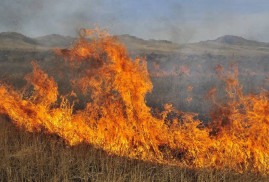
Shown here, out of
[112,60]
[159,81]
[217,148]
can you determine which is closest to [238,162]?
[217,148]

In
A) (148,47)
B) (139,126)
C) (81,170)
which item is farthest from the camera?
(148,47)

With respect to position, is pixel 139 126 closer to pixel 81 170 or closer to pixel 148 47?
pixel 81 170

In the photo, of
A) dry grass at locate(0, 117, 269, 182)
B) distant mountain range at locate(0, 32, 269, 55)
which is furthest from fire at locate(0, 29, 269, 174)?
distant mountain range at locate(0, 32, 269, 55)

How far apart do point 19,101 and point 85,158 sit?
2899 millimetres

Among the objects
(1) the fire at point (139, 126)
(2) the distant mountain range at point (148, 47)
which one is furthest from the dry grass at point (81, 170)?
(2) the distant mountain range at point (148, 47)

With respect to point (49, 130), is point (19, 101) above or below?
above

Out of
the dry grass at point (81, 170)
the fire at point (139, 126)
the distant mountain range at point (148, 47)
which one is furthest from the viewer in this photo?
the distant mountain range at point (148, 47)

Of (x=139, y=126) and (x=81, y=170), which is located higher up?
(x=139, y=126)

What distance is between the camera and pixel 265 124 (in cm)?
480

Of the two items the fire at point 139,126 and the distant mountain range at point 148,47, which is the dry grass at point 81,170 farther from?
the distant mountain range at point 148,47

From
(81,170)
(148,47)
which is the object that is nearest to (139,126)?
(81,170)

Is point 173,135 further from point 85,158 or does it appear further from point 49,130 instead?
point 49,130

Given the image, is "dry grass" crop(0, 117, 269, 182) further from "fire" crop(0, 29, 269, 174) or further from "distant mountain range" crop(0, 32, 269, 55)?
"distant mountain range" crop(0, 32, 269, 55)

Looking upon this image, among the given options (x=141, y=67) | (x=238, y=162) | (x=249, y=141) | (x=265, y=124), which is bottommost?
(x=238, y=162)
